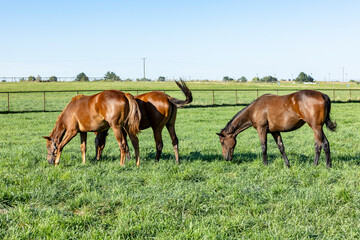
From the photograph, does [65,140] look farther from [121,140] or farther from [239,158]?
[239,158]

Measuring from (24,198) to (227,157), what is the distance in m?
4.59

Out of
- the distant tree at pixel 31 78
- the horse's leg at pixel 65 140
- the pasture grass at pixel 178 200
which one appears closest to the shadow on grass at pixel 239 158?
the pasture grass at pixel 178 200

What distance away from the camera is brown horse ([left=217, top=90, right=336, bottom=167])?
701 centimetres

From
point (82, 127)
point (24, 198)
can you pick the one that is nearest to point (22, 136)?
point (82, 127)

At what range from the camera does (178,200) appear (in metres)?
4.77

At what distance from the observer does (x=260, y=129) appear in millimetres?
7660

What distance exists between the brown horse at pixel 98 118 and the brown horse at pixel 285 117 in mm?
2427

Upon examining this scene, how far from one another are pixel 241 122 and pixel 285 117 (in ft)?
3.68

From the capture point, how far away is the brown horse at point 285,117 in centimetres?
701

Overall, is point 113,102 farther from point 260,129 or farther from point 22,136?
point 22,136

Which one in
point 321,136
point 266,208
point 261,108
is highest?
point 261,108

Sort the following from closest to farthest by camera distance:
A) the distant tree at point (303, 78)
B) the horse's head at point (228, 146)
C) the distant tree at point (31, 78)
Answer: the horse's head at point (228, 146), the distant tree at point (31, 78), the distant tree at point (303, 78)

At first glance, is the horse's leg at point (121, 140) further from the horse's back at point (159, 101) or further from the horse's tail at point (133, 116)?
the horse's back at point (159, 101)

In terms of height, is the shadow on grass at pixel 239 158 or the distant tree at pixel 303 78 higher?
the distant tree at pixel 303 78
